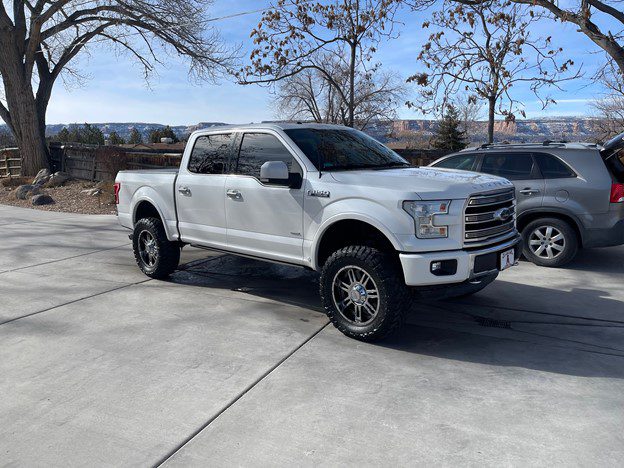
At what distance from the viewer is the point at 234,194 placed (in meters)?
5.58

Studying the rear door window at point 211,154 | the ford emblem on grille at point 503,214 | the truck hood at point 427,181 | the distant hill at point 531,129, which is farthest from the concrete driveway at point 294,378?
the distant hill at point 531,129

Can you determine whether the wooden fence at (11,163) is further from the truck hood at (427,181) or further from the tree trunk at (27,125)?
the truck hood at (427,181)

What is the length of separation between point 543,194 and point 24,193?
1600cm

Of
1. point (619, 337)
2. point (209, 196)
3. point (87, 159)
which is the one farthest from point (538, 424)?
point (87, 159)

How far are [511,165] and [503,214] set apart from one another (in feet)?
11.6

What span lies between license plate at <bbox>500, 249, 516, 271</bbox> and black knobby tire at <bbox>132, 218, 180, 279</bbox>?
4.00 meters

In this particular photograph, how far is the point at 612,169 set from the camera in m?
7.01

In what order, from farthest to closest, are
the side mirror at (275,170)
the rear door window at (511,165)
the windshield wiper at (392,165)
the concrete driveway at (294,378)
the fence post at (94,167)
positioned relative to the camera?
the fence post at (94,167), the rear door window at (511,165), the windshield wiper at (392,165), the side mirror at (275,170), the concrete driveway at (294,378)

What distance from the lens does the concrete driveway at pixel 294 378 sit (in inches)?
117

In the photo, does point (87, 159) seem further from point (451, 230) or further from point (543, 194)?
point (451, 230)

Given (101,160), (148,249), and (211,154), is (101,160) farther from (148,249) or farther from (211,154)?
(211,154)

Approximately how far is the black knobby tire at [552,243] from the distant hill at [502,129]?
281cm

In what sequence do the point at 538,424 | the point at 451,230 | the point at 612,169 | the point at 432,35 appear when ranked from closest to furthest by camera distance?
1. the point at 538,424
2. the point at 451,230
3. the point at 612,169
4. the point at 432,35

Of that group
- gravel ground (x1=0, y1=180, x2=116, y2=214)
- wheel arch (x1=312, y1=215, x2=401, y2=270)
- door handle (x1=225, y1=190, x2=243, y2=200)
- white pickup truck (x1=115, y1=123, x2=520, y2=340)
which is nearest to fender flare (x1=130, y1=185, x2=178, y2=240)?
white pickup truck (x1=115, y1=123, x2=520, y2=340)
